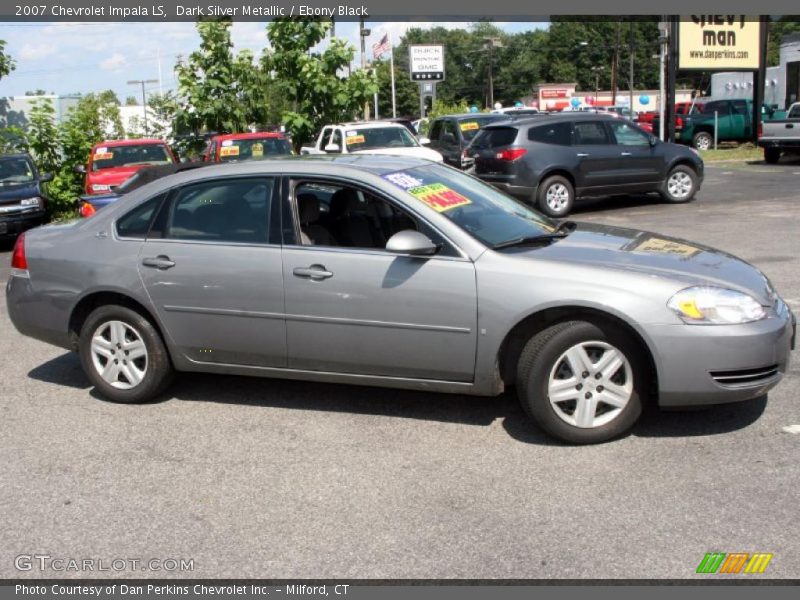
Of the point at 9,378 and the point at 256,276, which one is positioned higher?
the point at 256,276

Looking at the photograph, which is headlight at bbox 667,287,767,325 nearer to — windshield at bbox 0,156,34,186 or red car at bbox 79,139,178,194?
red car at bbox 79,139,178,194

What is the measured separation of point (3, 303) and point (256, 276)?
5.50 metres

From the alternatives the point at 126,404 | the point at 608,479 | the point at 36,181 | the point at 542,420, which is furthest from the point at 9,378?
the point at 36,181

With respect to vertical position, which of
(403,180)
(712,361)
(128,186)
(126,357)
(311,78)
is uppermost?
(311,78)

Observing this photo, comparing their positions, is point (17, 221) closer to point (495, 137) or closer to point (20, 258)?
point (495, 137)

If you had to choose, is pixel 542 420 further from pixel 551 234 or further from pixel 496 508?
pixel 551 234

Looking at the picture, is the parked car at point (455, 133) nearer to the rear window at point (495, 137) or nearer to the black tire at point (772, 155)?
the rear window at point (495, 137)

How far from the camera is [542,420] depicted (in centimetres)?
492

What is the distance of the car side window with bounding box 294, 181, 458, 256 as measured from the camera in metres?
5.45

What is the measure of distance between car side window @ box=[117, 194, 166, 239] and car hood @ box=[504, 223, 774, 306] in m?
2.36

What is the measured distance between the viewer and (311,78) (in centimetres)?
2047

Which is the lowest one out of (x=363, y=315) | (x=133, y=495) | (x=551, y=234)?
(x=133, y=495)
